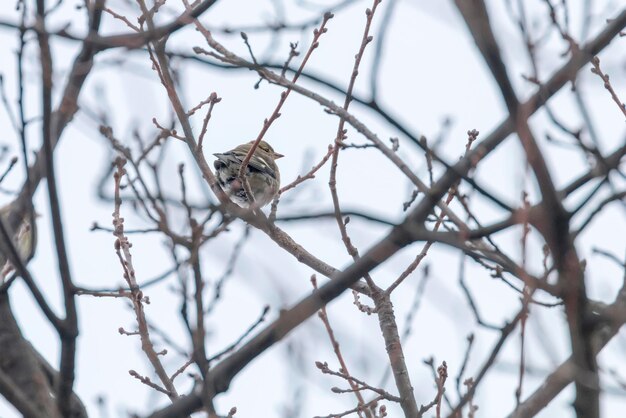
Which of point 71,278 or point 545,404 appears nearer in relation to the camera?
point 71,278

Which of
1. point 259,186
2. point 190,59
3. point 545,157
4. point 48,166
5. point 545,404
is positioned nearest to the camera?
point 545,157

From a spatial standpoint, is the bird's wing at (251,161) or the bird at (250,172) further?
the bird's wing at (251,161)

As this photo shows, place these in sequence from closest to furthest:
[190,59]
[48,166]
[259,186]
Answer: [48,166], [190,59], [259,186]

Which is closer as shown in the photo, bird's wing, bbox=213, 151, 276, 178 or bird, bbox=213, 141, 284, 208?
bird, bbox=213, 141, 284, 208

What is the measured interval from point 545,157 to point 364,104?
0.73 metres

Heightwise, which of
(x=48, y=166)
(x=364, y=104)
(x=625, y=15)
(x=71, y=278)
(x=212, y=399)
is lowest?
(x=212, y=399)

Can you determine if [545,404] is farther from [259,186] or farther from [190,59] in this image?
[259,186]

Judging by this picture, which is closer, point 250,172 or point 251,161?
point 251,161

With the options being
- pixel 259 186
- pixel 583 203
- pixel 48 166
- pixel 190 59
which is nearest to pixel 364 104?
pixel 190 59

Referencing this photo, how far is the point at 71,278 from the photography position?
282cm

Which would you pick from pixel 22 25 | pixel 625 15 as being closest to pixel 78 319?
pixel 22 25

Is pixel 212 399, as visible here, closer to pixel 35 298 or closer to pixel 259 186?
pixel 35 298

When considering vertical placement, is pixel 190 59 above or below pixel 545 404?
above

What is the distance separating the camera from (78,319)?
2.85 metres
